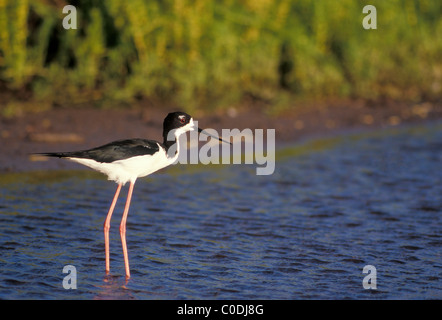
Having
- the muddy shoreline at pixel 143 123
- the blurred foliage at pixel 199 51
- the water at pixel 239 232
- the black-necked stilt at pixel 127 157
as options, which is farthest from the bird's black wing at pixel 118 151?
the blurred foliage at pixel 199 51

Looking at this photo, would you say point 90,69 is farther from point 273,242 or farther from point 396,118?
point 396,118

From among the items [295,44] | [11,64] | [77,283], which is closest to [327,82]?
[295,44]

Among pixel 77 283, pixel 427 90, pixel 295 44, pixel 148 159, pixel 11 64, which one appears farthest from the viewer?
pixel 427 90

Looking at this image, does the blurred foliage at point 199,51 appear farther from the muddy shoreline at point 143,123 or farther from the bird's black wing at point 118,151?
the bird's black wing at point 118,151

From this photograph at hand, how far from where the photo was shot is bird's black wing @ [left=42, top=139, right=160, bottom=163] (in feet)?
18.7

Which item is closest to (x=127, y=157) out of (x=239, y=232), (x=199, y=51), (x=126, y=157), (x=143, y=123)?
(x=126, y=157)

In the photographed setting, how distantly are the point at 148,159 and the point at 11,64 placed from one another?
14.0 ft

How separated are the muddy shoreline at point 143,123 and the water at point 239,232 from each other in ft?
1.51

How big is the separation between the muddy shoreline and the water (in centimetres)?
46

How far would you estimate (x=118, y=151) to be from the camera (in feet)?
19.0

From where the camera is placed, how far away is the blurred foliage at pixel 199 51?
9.79 meters

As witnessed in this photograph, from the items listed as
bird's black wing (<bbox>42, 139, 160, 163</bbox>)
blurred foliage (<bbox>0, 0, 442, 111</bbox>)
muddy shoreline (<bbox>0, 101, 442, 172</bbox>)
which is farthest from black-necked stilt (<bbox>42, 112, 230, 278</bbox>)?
blurred foliage (<bbox>0, 0, 442, 111</bbox>)

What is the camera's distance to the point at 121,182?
19.8ft

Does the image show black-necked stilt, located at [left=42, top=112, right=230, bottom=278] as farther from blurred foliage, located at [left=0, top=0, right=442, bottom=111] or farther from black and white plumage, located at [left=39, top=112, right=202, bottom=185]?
blurred foliage, located at [left=0, top=0, right=442, bottom=111]
